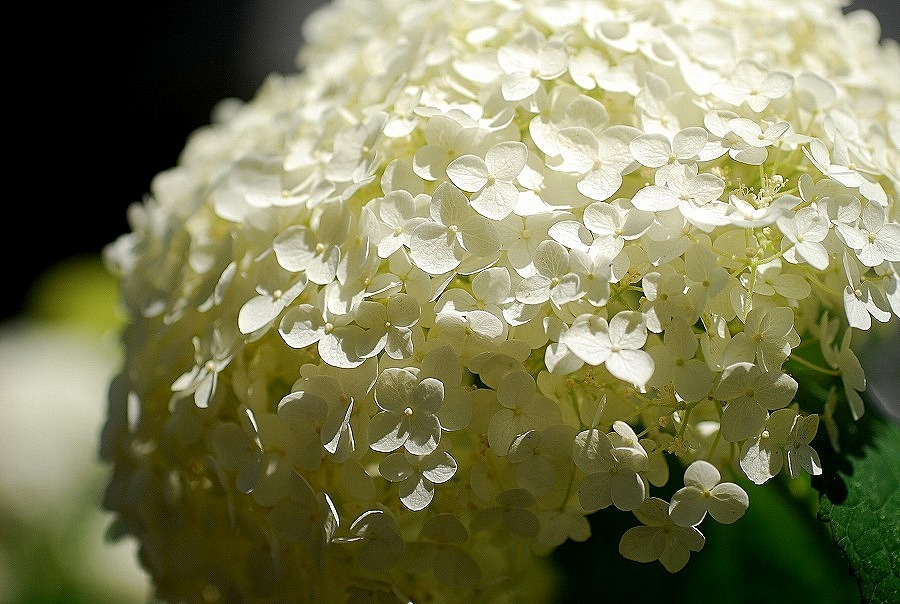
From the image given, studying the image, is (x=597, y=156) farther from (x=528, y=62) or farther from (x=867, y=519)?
(x=867, y=519)

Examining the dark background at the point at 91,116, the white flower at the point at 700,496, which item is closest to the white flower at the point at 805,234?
the white flower at the point at 700,496

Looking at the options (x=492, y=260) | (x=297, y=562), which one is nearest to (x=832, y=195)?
(x=492, y=260)

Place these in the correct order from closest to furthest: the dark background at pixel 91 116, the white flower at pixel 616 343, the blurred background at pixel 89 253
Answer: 1. the white flower at pixel 616 343
2. the blurred background at pixel 89 253
3. the dark background at pixel 91 116

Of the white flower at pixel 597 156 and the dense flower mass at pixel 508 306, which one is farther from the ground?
the white flower at pixel 597 156

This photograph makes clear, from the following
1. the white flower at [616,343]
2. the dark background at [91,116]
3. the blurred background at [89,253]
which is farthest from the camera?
the dark background at [91,116]

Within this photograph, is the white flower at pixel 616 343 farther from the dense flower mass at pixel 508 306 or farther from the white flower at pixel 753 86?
the white flower at pixel 753 86

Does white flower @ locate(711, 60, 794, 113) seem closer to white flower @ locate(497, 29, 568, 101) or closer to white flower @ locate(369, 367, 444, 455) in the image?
white flower @ locate(497, 29, 568, 101)

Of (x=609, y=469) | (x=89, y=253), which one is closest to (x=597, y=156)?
(x=609, y=469)

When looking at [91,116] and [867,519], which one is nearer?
[867,519]
